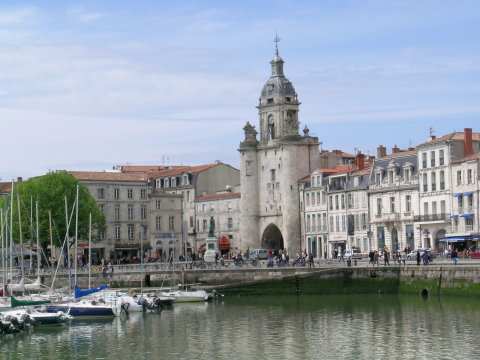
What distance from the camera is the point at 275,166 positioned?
115750mm

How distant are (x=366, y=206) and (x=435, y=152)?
12089mm

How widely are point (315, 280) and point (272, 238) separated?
41296 millimetres

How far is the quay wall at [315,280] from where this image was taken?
229 feet

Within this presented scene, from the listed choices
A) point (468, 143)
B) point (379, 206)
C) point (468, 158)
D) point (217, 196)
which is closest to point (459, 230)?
point (468, 158)

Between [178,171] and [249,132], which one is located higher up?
[249,132]

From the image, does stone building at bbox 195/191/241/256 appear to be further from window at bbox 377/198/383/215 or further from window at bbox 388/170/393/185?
window at bbox 388/170/393/185

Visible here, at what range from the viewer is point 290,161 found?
373 ft

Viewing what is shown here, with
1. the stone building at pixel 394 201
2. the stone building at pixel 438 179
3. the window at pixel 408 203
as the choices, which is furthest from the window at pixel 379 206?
the stone building at pixel 438 179

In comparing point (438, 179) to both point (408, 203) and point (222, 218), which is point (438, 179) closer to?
point (408, 203)

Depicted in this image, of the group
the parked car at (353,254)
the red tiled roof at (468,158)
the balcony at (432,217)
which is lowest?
the parked car at (353,254)

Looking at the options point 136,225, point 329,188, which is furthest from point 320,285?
point 136,225

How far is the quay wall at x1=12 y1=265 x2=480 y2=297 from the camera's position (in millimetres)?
69881

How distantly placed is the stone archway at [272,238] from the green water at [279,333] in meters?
45.6

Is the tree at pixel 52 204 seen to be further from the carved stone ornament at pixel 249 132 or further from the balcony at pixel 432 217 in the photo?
the balcony at pixel 432 217
